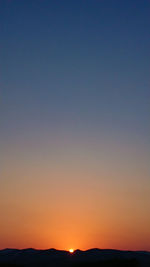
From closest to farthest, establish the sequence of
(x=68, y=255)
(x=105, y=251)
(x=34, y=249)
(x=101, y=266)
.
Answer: (x=101, y=266), (x=68, y=255), (x=105, y=251), (x=34, y=249)

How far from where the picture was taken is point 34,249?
82062mm

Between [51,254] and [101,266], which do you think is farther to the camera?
[51,254]

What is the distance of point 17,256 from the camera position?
71000 mm

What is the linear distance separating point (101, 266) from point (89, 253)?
Answer: 1829 centimetres

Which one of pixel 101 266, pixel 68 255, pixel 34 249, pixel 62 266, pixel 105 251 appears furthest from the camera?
pixel 34 249

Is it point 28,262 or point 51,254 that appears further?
point 51,254

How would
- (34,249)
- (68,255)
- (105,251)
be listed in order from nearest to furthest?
1. (68,255)
2. (105,251)
3. (34,249)

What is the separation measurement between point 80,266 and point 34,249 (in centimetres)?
2921

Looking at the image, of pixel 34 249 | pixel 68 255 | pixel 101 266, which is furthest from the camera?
pixel 34 249

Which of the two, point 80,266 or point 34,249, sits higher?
point 34,249

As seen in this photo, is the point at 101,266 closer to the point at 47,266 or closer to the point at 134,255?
the point at 47,266

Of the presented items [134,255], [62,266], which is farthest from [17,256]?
[134,255]

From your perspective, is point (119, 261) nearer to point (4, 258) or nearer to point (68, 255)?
point (68, 255)

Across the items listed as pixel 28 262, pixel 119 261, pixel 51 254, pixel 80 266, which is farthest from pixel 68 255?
pixel 119 261
